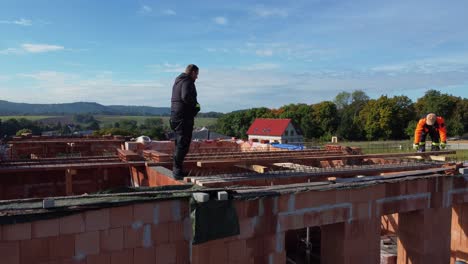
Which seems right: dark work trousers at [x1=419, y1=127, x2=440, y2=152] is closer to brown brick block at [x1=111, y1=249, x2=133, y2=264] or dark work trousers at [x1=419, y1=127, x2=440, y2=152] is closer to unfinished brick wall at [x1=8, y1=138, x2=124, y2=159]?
brown brick block at [x1=111, y1=249, x2=133, y2=264]

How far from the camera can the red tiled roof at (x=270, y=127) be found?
6718 cm

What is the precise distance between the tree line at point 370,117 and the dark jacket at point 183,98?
60093 millimetres

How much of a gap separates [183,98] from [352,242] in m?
3.30

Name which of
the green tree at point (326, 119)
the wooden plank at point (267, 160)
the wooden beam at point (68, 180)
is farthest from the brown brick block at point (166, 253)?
the green tree at point (326, 119)

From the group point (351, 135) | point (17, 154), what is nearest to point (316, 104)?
point (351, 135)

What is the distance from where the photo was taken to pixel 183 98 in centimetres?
506

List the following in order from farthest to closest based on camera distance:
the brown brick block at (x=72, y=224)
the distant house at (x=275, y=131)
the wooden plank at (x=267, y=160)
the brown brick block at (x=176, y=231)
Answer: the distant house at (x=275, y=131) < the wooden plank at (x=267, y=160) < the brown brick block at (x=176, y=231) < the brown brick block at (x=72, y=224)

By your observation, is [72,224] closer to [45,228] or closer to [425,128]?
[45,228]

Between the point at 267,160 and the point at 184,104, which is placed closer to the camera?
the point at 184,104

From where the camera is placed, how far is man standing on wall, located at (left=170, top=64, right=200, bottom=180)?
508 centimetres

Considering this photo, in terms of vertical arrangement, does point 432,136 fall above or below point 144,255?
above

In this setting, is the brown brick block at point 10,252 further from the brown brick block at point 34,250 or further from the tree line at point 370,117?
the tree line at point 370,117

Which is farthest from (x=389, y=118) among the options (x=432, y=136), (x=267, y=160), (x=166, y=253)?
(x=166, y=253)

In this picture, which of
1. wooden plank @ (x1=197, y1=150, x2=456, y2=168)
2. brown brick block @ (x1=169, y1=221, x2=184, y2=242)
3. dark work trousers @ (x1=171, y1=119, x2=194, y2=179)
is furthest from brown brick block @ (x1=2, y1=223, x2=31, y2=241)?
wooden plank @ (x1=197, y1=150, x2=456, y2=168)
